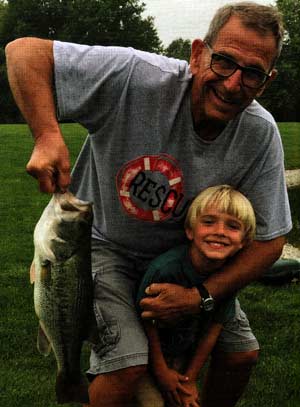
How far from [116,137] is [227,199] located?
52cm

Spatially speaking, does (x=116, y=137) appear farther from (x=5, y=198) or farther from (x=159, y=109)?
(x=5, y=198)

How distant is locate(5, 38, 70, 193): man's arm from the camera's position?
2.30 metres

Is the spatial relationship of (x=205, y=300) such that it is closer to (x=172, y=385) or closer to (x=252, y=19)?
(x=172, y=385)

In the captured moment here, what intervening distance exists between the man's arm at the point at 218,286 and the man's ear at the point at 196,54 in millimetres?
788

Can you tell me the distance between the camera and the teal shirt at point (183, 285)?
289 cm

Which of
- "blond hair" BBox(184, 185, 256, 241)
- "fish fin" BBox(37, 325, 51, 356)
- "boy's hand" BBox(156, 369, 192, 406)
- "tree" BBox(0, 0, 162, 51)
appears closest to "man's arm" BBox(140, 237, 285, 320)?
"blond hair" BBox(184, 185, 256, 241)

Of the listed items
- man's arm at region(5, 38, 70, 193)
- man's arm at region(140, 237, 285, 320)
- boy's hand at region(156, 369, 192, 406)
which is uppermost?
man's arm at region(5, 38, 70, 193)

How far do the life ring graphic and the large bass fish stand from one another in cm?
36

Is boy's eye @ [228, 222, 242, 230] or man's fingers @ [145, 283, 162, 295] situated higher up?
boy's eye @ [228, 222, 242, 230]

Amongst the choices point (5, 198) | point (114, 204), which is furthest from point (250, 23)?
point (5, 198)

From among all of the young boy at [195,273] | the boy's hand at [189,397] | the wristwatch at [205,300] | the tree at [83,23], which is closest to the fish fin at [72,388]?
the young boy at [195,273]

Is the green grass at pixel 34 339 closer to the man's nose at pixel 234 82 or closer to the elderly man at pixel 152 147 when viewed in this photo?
the elderly man at pixel 152 147

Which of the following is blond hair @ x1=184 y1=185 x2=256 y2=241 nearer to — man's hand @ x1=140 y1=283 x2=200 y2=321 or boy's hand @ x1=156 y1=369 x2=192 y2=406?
man's hand @ x1=140 y1=283 x2=200 y2=321

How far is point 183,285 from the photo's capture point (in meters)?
2.97
